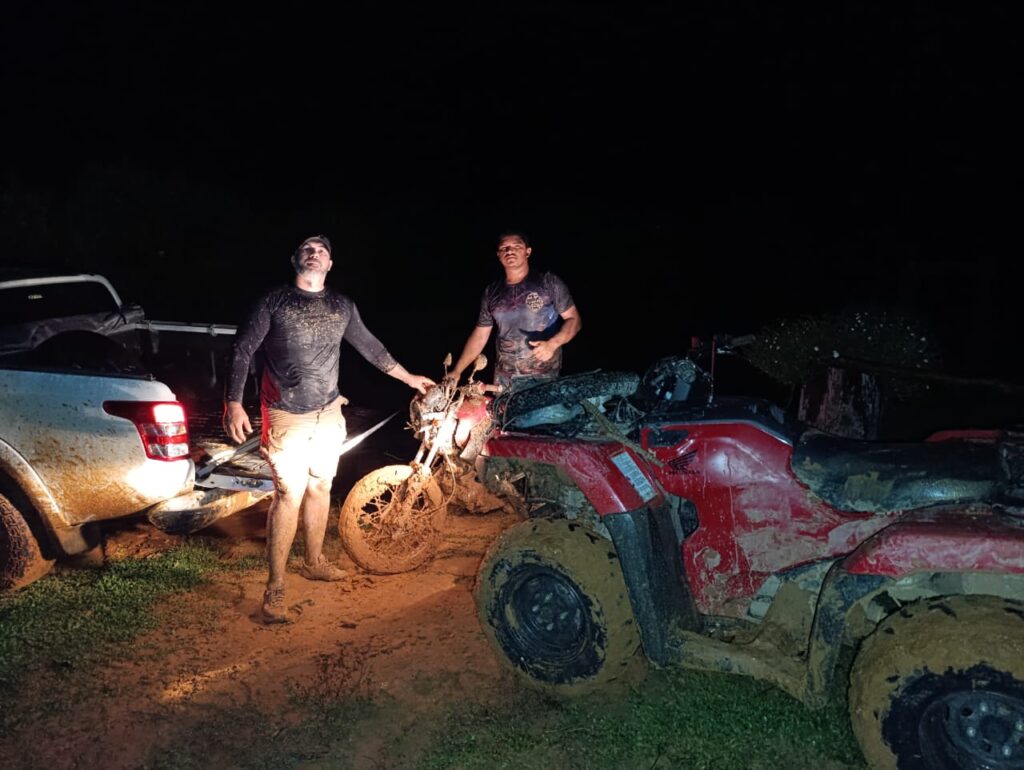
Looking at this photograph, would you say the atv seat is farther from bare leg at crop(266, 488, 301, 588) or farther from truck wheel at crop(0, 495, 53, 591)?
truck wheel at crop(0, 495, 53, 591)

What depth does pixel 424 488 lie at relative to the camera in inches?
207

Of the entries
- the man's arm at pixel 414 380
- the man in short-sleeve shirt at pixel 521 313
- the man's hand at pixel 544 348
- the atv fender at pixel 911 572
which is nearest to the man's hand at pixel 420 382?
the man's arm at pixel 414 380

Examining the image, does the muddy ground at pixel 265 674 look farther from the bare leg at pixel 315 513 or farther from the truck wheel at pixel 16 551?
the truck wheel at pixel 16 551

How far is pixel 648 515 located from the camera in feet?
11.9

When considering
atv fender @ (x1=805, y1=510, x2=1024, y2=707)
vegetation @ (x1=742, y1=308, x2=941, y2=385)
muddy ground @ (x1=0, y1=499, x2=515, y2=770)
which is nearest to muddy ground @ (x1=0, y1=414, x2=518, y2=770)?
muddy ground @ (x1=0, y1=499, x2=515, y2=770)

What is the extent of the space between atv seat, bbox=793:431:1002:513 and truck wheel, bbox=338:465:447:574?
7.96 feet

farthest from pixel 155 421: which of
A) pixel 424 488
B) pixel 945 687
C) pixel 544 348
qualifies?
pixel 945 687

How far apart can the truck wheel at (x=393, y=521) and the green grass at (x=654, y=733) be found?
5.14 ft

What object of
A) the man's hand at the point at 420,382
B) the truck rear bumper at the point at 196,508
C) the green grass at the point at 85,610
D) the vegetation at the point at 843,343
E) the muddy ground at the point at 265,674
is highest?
the man's hand at the point at 420,382

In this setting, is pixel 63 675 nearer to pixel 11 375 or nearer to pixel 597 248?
pixel 11 375

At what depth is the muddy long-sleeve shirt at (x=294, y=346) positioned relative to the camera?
15.3 ft

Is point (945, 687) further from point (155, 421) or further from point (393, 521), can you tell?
point (155, 421)

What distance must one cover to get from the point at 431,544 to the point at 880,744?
10.0 ft

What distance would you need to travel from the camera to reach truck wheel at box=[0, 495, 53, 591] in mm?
5012
